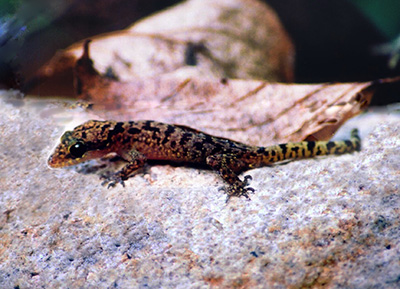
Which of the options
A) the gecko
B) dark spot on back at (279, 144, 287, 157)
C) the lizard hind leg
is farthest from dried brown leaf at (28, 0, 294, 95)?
dark spot on back at (279, 144, 287, 157)

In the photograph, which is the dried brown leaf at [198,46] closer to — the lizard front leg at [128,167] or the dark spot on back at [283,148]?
the lizard front leg at [128,167]

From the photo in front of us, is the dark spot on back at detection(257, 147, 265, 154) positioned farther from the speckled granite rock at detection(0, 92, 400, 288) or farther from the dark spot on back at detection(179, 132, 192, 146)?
the dark spot on back at detection(179, 132, 192, 146)

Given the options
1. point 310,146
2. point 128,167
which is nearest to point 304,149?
point 310,146

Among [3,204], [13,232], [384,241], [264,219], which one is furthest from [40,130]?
[384,241]

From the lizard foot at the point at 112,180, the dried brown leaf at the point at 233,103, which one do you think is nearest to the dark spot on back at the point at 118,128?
the dried brown leaf at the point at 233,103

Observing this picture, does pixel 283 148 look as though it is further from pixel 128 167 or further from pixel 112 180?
pixel 112 180

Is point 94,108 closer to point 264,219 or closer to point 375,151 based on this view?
point 264,219

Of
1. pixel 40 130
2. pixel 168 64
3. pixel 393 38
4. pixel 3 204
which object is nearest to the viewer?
pixel 3 204
